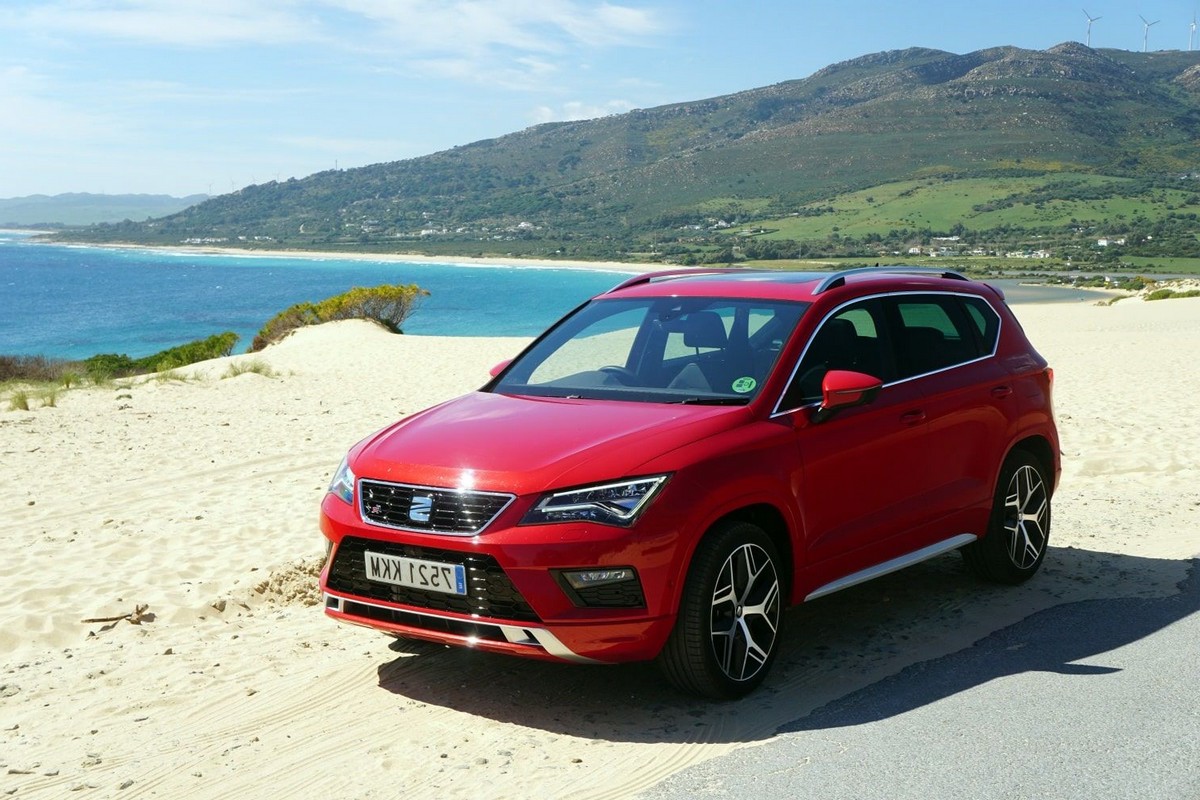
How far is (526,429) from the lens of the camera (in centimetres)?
549

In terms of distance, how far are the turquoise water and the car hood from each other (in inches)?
1953

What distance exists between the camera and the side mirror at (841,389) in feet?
18.7

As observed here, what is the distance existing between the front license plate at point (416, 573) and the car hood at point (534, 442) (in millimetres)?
321

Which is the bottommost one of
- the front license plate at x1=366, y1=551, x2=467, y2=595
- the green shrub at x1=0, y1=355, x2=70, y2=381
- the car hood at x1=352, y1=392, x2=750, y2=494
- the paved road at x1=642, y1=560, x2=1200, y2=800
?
the green shrub at x1=0, y1=355, x2=70, y2=381

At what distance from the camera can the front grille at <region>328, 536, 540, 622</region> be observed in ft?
16.4

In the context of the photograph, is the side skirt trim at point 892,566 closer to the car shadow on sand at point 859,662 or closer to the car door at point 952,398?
the car door at point 952,398

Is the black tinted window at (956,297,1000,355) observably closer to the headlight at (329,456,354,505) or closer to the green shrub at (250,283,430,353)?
the headlight at (329,456,354,505)

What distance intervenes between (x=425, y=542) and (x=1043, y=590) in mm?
4024

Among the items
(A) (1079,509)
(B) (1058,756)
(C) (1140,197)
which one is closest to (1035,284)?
(C) (1140,197)

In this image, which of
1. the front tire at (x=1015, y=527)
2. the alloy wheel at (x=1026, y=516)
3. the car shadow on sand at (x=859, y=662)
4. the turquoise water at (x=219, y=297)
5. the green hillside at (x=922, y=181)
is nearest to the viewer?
the car shadow on sand at (x=859, y=662)

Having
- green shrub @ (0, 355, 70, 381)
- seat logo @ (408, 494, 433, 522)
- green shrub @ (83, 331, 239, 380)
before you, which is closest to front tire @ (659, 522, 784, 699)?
seat logo @ (408, 494, 433, 522)

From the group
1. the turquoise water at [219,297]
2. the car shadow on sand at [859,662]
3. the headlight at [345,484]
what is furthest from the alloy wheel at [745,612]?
the turquoise water at [219,297]

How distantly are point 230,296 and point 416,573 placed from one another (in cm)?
10766

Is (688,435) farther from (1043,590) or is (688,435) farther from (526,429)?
(1043,590)
